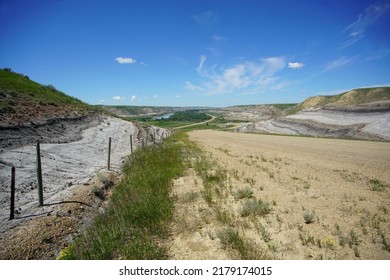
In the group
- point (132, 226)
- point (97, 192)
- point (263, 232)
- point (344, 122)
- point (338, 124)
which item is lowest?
point (97, 192)

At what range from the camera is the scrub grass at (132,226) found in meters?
5.84

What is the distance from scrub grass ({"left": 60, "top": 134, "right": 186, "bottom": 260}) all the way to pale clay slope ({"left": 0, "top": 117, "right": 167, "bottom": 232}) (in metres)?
2.66

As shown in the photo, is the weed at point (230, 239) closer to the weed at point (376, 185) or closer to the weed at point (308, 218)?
the weed at point (308, 218)

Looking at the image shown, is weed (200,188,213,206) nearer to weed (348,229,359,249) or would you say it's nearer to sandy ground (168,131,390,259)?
sandy ground (168,131,390,259)

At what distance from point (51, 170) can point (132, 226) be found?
319 inches

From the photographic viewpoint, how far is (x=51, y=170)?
42.6 ft

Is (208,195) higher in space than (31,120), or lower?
lower

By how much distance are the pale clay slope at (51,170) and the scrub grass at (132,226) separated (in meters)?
2.66

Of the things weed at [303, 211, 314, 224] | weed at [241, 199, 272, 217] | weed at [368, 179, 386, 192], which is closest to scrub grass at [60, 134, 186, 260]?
weed at [241, 199, 272, 217]

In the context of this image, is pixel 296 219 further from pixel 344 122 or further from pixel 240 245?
pixel 344 122

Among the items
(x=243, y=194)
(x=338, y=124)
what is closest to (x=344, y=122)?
(x=338, y=124)

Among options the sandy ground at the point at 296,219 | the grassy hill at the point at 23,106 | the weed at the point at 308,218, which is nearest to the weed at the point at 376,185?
the sandy ground at the point at 296,219

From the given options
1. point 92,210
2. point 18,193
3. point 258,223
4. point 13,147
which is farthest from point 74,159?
point 258,223

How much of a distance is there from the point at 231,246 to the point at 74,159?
43.0 ft
